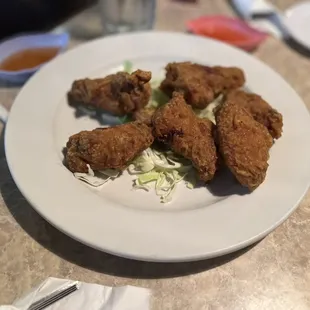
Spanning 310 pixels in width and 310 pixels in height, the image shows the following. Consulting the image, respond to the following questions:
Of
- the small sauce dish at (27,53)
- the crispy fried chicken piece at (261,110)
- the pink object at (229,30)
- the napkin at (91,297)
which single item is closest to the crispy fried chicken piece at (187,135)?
the crispy fried chicken piece at (261,110)

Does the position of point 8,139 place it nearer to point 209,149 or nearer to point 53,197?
point 53,197

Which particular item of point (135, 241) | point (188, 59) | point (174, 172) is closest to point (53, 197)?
point (135, 241)

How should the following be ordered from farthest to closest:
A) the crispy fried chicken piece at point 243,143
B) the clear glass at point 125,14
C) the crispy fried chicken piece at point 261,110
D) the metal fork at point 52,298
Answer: the clear glass at point 125,14 < the crispy fried chicken piece at point 261,110 < the crispy fried chicken piece at point 243,143 < the metal fork at point 52,298

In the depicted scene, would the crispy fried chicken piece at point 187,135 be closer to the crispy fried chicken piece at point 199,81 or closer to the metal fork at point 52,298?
the crispy fried chicken piece at point 199,81

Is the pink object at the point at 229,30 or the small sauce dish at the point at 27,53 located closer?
the small sauce dish at the point at 27,53

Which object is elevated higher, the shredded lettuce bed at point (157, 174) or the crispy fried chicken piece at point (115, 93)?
the crispy fried chicken piece at point (115, 93)

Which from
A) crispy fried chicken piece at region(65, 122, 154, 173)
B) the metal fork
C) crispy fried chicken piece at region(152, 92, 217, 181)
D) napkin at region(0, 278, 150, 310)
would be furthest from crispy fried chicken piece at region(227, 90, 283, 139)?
the metal fork

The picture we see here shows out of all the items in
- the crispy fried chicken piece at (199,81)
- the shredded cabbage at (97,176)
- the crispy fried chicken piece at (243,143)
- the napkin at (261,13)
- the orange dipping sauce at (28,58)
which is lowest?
the orange dipping sauce at (28,58)

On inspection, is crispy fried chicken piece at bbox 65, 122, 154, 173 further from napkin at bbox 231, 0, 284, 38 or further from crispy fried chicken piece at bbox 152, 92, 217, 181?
napkin at bbox 231, 0, 284, 38
